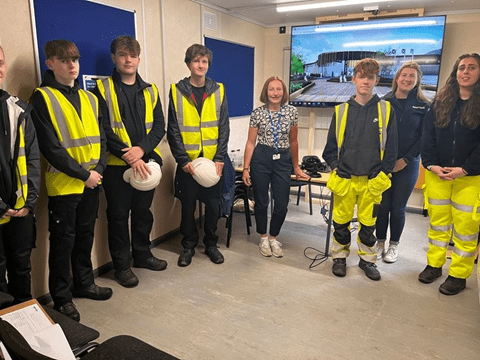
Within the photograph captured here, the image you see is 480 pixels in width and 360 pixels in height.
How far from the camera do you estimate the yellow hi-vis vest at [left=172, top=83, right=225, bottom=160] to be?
3.01m

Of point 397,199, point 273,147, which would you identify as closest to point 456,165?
point 397,199

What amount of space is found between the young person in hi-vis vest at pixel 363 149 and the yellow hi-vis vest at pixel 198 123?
3.18ft

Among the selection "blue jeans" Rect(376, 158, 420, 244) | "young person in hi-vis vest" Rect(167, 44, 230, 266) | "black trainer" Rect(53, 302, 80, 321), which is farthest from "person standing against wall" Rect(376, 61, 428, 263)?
"black trainer" Rect(53, 302, 80, 321)

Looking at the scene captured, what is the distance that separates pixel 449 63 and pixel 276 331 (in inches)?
153

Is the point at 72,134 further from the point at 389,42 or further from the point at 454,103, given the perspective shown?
the point at 389,42

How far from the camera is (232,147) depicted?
486 centimetres

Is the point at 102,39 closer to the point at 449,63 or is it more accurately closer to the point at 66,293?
the point at 66,293

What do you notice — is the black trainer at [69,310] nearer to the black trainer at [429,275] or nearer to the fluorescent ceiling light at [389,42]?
the black trainer at [429,275]

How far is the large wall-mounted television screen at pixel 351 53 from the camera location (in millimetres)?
4293

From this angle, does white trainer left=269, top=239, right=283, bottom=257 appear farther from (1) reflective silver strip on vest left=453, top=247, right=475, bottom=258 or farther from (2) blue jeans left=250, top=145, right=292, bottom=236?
(1) reflective silver strip on vest left=453, top=247, right=475, bottom=258

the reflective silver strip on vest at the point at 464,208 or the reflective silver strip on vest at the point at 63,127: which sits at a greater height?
the reflective silver strip on vest at the point at 63,127

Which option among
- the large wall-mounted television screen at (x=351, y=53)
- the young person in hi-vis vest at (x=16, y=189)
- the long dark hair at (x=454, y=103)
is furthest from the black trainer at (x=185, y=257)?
the large wall-mounted television screen at (x=351, y=53)

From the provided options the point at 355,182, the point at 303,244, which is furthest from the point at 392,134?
the point at 303,244

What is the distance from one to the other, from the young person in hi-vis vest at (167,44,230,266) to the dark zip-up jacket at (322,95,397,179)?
105cm
